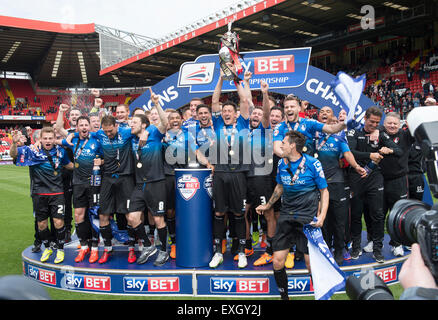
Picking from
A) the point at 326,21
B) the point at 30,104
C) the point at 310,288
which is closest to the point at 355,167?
the point at 310,288

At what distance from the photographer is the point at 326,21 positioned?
20344 mm

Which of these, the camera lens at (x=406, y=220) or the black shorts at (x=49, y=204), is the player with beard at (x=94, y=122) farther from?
the camera lens at (x=406, y=220)

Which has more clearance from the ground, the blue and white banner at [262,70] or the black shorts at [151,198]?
the blue and white banner at [262,70]

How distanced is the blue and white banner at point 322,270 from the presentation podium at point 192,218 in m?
1.47

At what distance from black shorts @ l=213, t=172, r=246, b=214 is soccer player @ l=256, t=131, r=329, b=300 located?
35.3 inches

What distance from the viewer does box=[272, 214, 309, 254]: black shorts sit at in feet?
11.9

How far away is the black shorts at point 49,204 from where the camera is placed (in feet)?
16.3

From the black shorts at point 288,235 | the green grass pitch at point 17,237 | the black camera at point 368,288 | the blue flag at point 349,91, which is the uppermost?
the blue flag at point 349,91

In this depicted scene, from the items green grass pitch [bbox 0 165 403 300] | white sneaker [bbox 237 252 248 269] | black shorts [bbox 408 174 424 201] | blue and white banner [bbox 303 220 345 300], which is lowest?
green grass pitch [bbox 0 165 403 300]

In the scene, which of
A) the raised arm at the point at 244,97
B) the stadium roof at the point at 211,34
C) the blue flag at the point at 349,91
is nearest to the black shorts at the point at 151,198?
the raised arm at the point at 244,97

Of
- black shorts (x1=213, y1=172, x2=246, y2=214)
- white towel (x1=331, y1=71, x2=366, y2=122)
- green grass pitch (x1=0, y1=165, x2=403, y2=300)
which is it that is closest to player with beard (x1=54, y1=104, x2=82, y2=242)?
green grass pitch (x1=0, y1=165, x2=403, y2=300)

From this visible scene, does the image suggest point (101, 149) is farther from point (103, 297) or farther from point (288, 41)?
point (288, 41)

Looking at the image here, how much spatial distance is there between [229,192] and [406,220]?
313cm

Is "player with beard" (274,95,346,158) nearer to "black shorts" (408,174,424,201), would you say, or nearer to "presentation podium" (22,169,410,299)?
"presentation podium" (22,169,410,299)
